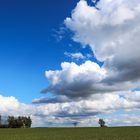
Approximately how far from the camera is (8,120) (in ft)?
656

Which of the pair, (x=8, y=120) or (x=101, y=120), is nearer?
(x=101, y=120)

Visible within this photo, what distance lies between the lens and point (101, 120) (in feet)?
605

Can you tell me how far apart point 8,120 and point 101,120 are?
4979 centimetres
